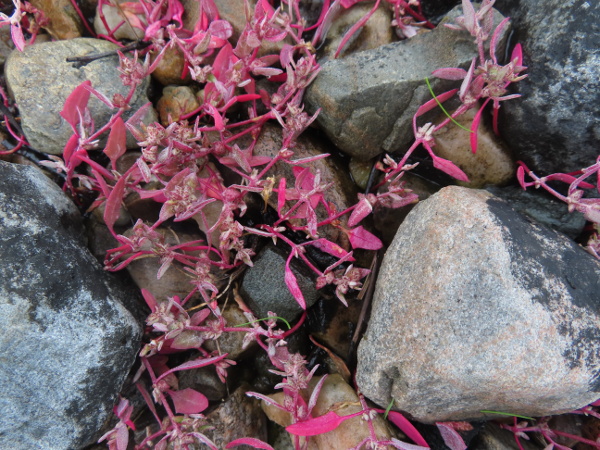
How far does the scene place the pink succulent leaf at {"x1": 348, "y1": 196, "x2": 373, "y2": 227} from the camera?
2.52m

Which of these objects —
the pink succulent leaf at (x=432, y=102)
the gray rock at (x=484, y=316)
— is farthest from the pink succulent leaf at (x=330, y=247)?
the pink succulent leaf at (x=432, y=102)

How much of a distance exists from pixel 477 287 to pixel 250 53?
6.30ft

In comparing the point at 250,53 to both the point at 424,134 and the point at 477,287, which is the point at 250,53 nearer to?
the point at 424,134

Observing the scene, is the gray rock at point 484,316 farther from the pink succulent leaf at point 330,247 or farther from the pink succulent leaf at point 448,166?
the pink succulent leaf at point 330,247

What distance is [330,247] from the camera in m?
2.63

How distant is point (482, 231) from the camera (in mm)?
2189

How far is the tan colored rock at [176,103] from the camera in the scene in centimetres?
279

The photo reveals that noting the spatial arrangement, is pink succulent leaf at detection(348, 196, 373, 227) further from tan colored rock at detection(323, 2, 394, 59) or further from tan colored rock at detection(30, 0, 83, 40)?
tan colored rock at detection(30, 0, 83, 40)

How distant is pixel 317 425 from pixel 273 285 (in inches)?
33.1

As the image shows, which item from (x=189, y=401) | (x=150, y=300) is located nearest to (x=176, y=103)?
(x=150, y=300)

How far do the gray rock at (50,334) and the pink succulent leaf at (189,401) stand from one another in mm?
361

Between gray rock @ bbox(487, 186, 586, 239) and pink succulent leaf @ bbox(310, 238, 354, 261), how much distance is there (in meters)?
1.16

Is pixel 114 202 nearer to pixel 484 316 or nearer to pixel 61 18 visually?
pixel 61 18

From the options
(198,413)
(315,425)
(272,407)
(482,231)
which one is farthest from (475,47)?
(198,413)
